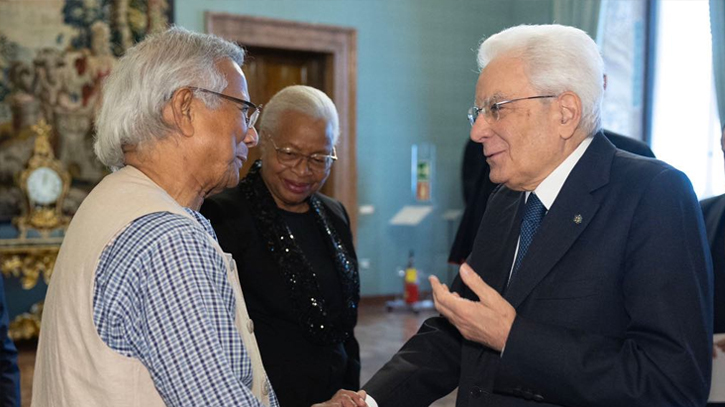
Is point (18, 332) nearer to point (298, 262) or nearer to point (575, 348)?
point (298, 262)

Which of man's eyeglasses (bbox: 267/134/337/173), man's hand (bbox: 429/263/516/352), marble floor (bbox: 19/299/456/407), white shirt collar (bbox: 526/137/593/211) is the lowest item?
marble floor (bbox: 19/299/456/407)

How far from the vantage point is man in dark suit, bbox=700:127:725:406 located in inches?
99.0

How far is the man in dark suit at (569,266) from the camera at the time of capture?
1.65 m

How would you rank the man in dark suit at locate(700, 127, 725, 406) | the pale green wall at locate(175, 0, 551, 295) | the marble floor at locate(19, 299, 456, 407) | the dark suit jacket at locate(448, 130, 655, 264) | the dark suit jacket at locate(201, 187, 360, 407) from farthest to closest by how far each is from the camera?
the pale green wall at locate(175, 0, 551, 295) → the marble floor at locate(19, 299, 456, 407) → the dark suit jacket at locate(448, 130, 655, 264) → the dark suit jacket at locate(201, 187, 360, 407) → the man in dark suit at locate(700, 127, 725, 406)

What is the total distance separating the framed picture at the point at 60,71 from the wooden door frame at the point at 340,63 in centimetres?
123

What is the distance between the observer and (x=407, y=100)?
8.94m

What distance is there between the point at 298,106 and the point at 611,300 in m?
1.56

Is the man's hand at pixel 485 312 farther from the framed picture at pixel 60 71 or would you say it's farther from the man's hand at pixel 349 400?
the framed picture at pixel 60 71

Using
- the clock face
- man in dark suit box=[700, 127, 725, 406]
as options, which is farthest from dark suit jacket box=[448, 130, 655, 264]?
the clock face

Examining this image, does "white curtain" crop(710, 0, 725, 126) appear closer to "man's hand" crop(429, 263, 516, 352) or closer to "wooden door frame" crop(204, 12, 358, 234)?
"wooden door frame" crop(204, 12, 358, 234)

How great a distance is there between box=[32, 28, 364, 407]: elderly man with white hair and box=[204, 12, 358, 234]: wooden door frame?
653 centimetres

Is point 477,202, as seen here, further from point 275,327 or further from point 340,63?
point 340,63

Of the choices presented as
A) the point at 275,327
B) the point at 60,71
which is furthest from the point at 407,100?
the point at 275,327

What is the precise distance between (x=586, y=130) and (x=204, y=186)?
0.96m
